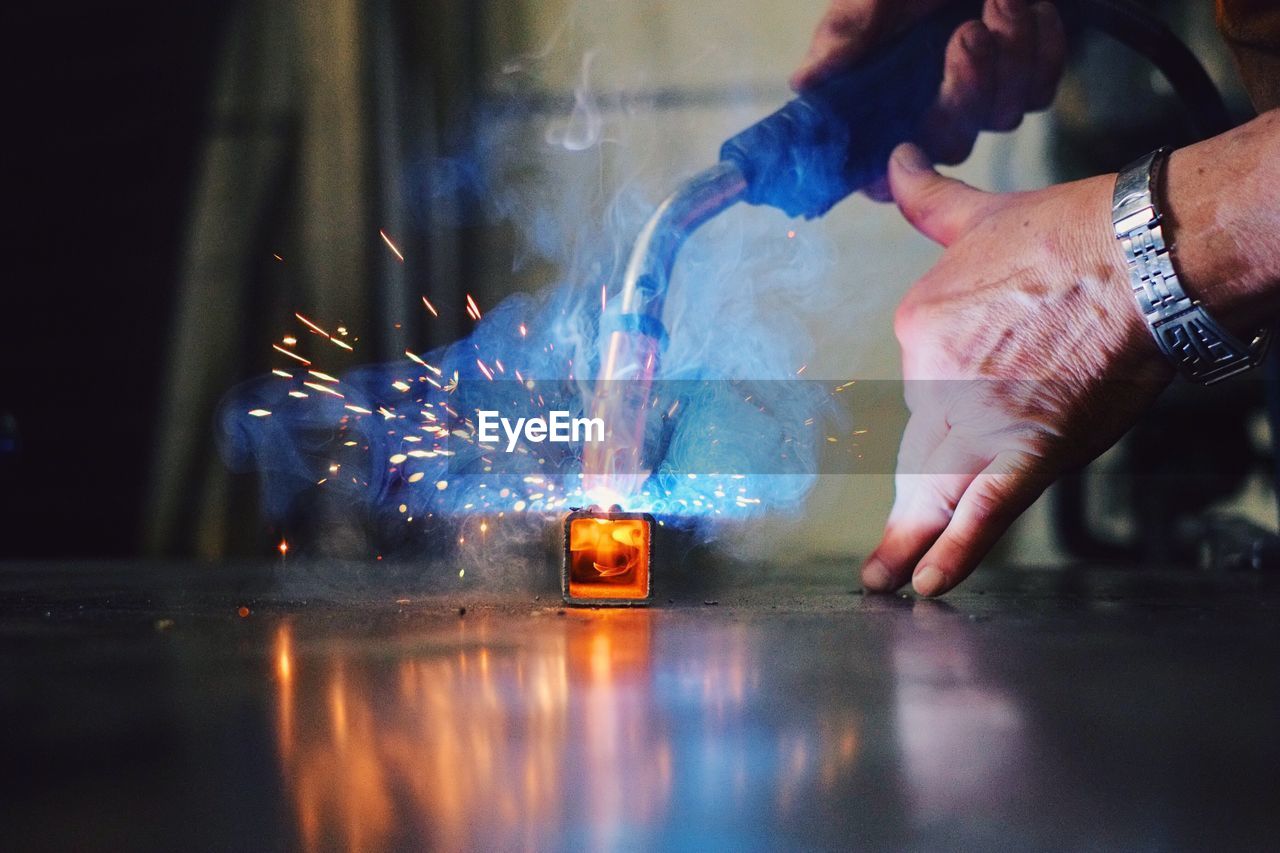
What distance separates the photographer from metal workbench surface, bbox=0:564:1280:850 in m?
0.52

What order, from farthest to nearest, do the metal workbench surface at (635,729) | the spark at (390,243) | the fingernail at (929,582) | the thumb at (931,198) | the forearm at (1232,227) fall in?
the spark at (390,243) → the thumb at (931,198) → the fingernail at (929,582) → the forearm at (1232,227) → the metal workbench surface at (635,729)

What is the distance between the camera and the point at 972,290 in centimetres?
157

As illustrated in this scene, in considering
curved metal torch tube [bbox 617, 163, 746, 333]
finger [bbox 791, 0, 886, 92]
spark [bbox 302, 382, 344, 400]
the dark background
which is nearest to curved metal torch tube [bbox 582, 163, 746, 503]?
curved metal torch tube [bbox 617, 163, 746, 333]

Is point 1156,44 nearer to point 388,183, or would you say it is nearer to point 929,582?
point 929,582

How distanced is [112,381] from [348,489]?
0.55 m

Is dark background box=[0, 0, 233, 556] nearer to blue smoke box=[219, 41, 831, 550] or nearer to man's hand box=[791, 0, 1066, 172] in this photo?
blue smoke box=[219, 41, 831, 550]

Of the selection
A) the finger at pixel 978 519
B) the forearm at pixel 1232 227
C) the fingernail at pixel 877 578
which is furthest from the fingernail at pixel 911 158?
the fingernail at pixel 877 578

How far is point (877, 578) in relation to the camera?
1.59 metres

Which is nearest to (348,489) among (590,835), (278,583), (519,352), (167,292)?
(278,583)

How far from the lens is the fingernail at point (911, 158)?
1.74 m

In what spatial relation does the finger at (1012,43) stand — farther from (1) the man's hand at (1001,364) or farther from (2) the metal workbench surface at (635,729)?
(2) the metal workbench surface at (635,729)

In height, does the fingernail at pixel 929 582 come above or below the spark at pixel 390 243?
below

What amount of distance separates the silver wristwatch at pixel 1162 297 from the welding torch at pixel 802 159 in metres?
0.43

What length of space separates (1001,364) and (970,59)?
623mm
